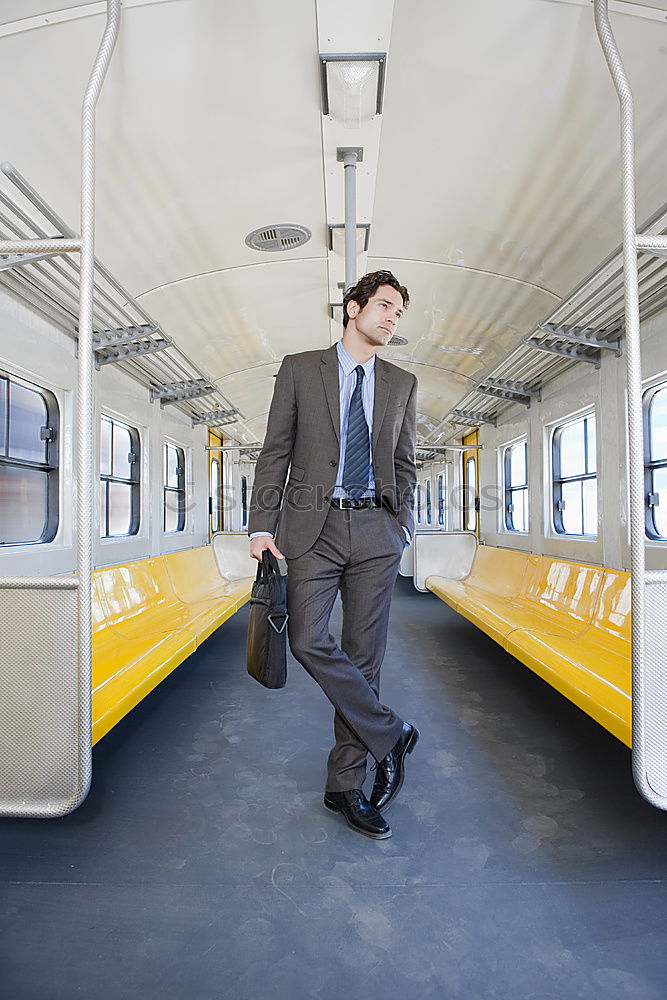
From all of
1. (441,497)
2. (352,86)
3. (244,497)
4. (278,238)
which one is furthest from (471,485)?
(352,86)

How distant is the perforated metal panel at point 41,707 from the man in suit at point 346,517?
25.8 inches

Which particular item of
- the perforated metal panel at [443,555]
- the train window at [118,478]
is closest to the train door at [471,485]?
the perforated metal panel at [443,555]

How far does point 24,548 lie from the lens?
3768mm

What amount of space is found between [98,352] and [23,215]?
2.07m

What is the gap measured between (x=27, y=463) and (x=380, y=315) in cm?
267

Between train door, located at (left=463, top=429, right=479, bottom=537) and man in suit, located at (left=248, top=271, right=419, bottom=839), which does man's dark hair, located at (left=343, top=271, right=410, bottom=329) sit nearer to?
man in suit, located at (left=248, top=271, right=419, bottom=839)

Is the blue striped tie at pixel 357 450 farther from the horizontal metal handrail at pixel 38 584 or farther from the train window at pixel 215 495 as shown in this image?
the train window at pixel 215 495

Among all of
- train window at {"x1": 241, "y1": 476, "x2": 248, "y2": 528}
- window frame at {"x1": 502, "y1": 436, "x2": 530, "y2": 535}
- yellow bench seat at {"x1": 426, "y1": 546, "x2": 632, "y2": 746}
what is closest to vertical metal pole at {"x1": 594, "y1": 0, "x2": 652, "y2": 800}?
yellow bench seat at {"x1": 426, "y1": 546, "x2": 632, "y2": 746}

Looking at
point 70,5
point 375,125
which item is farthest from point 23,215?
point 375,125

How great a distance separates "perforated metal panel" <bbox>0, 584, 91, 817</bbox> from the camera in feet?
6.09

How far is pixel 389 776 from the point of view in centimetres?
231

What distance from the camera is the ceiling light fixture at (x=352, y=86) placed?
248 cm

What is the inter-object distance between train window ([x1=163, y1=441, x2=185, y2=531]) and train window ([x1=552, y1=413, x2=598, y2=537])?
428 centimetres

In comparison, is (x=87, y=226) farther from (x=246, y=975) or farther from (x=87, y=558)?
(x=246, y=975)
